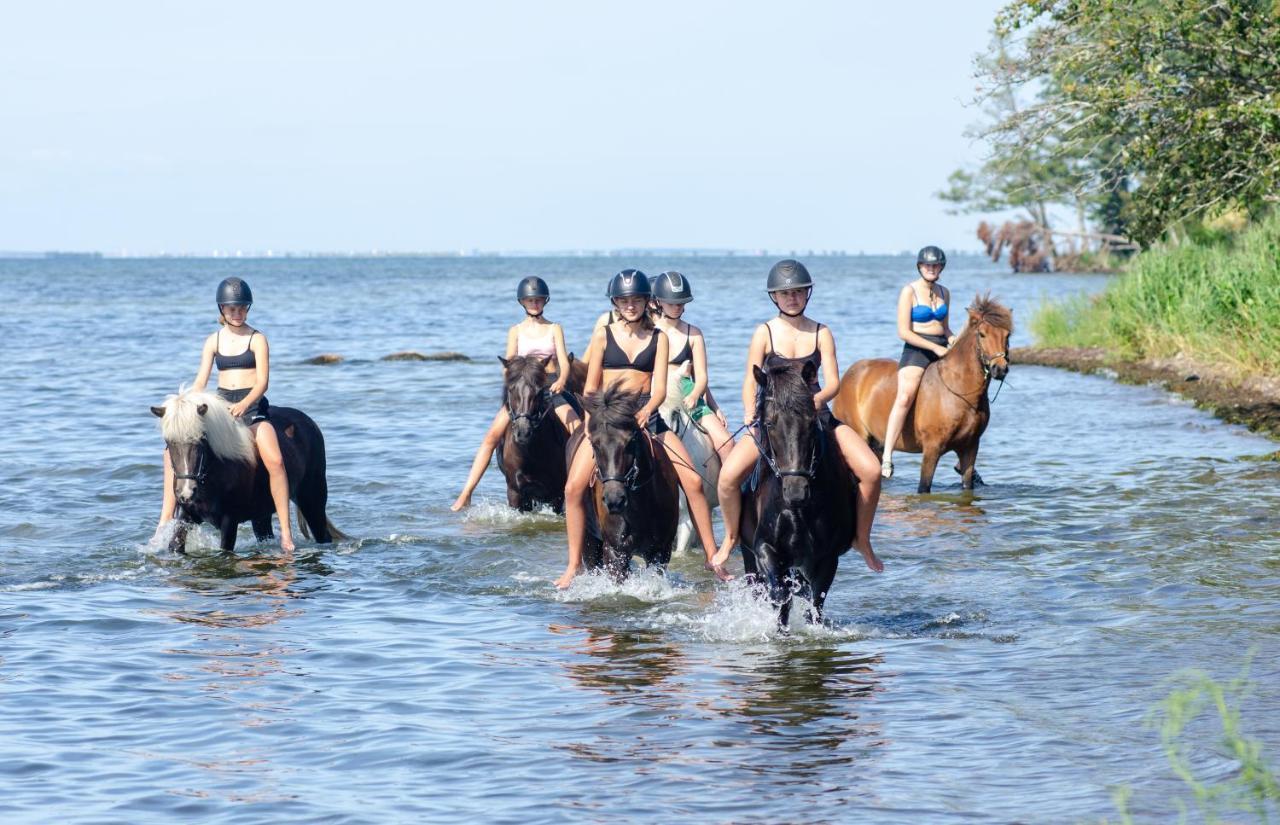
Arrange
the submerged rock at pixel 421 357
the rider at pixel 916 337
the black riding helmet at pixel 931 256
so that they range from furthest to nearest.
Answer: the submerged rock at pixel 421 357 < the rider at pixel 916 337 < the black riding helmet at pixel 931 256

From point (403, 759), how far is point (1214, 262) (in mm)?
20066

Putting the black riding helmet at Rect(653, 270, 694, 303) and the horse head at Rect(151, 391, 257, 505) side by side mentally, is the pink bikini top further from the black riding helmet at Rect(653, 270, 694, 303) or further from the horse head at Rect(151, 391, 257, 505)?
the horse head at Rect(151, 391, 257, 505)

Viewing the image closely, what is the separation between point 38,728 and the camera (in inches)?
315

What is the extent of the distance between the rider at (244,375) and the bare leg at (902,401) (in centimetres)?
647

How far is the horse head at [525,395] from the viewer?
13.5m

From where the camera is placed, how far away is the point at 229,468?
12133 millimetres

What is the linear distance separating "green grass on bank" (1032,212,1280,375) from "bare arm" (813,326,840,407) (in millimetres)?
12562

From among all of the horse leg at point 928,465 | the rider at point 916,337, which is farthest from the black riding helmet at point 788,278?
the horse leg at point 928,465

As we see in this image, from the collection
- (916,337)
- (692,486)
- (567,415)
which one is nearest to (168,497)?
(567,415)

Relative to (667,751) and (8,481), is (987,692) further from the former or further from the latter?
(8,481)

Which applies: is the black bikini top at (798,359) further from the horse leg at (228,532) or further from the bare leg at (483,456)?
the bare leg at (483,456)

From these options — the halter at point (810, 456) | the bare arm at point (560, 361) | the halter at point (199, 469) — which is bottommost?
the halter at point (199, 469)

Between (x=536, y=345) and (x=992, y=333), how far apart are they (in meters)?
4.47

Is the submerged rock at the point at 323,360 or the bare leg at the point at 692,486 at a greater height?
the bare leg at the point at 692,486
